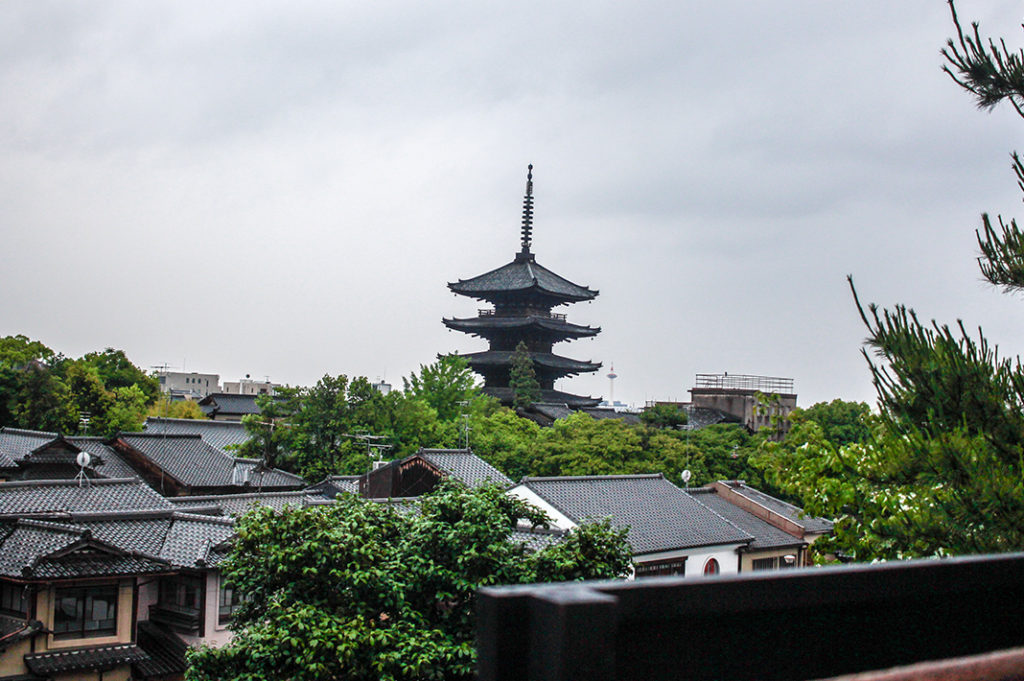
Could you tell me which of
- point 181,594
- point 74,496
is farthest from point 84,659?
point 74,496

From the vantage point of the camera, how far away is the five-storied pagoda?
43.1 m

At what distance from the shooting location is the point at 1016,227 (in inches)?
217

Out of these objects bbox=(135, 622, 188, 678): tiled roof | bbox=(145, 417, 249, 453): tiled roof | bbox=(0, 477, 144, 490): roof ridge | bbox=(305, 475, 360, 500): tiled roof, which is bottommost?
bbox=(135, 622, 188, 678): tiled roof

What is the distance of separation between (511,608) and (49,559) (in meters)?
14.5

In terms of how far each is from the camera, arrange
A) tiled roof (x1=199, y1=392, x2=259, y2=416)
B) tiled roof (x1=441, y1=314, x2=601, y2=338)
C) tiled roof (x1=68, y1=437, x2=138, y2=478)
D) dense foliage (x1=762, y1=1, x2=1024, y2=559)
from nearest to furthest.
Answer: dense foliage (x1=762, y1=1, x2=1024, y2=559) → tiled roof (x1=68, y1=437, x2=138, y2=478) → tiled roof (x1=441, y1=314, x2=601, y2=338) → tiled roof (x1=199, y1=392, x2=259, y2=416)

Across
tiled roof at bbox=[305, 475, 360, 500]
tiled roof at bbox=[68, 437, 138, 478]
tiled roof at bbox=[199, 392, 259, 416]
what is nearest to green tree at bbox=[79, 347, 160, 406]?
tiled roof at bbox=[199, 392, 259, 416]

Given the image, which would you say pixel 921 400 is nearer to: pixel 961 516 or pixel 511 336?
pixel 961 516

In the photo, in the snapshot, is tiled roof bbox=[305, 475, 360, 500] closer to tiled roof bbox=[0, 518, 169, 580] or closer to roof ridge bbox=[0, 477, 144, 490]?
roof ridge bbox=[0, 477, 144, 490]

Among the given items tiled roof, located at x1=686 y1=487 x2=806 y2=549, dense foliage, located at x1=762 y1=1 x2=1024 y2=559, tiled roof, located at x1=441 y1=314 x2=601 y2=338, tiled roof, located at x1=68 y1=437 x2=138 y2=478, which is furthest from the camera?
tiled roof, located at x1=441 y1=314 x2=601 y2=338

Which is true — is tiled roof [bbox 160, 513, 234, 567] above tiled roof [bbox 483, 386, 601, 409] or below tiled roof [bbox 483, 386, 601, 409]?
below

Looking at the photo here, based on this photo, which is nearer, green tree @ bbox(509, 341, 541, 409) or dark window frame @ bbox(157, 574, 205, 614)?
dark window frame @ bbox(157, 574, 205, 614)

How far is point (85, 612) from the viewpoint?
45.3ft

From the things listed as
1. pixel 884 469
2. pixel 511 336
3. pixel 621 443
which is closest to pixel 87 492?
pixel 621 443

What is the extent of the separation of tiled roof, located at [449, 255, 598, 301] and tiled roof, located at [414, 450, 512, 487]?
19763 mm
